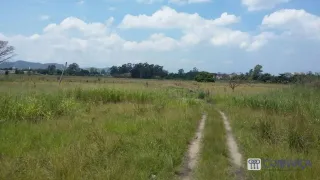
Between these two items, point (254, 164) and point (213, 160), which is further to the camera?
point (213, 160)

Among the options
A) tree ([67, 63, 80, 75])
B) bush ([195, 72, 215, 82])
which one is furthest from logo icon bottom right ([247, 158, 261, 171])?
tree ([67, 63, 80, 75])

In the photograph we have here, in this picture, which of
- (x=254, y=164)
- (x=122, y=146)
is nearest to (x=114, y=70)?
(x=122, y=146)

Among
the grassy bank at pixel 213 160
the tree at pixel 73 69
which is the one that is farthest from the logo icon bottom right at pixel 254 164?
the tree at pixel 73 69

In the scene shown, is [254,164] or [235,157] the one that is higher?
[254,164]

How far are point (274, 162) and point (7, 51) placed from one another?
178ft

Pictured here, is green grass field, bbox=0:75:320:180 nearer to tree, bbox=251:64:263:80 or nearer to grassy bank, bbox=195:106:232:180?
grassy bank, bbox=195:106:232:180

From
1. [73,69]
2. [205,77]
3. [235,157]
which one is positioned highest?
[73,69]

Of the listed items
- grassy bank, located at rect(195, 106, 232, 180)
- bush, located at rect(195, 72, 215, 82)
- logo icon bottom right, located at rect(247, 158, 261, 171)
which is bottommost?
grassy bank, located at rect(195, 106, 232, 180)

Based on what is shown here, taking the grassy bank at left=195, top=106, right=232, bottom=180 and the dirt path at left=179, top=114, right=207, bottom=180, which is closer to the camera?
the grassy bank at left=195, top=106, right=232, bottom=180

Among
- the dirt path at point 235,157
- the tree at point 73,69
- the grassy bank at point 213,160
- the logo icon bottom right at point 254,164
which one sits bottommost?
the dirt path at point 235,157

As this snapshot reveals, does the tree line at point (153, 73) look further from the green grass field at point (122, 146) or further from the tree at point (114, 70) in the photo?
the green grass field at point (122, 146)

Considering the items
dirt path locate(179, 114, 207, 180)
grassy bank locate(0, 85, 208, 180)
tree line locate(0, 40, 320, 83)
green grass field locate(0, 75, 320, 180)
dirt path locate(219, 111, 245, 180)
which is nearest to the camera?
grassy bank locate(0, 85, 208, 180)

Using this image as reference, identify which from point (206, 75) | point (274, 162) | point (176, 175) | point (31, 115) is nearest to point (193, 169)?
point (176, 175)

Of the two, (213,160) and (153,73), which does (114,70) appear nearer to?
(153,73)
